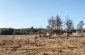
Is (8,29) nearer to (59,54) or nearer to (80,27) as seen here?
(80,27)

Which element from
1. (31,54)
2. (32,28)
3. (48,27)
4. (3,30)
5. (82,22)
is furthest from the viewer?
(32,28)

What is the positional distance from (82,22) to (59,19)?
1057cm

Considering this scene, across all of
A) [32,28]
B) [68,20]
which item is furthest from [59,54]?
[32,28]

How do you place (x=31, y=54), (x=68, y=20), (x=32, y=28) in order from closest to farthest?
(x=31, y=54) < (x=68, y=20) < (x=32, y=28)

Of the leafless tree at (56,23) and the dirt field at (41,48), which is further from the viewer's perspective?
the leafless tree at (56,23)

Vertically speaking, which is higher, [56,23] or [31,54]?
[56,23]

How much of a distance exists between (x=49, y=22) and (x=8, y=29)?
85.3ft

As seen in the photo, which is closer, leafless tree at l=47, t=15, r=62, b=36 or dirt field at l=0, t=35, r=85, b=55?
dirt field at l=0, t=35, r=85, b=55

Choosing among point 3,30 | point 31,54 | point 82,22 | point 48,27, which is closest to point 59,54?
point 31,54

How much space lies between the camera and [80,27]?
62.3m

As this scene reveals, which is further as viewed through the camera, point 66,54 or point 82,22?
point 82,22

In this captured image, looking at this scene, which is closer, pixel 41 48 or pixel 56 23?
pixel 41 48

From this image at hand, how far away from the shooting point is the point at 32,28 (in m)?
81.9

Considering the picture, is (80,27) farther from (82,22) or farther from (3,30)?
(3,30)
